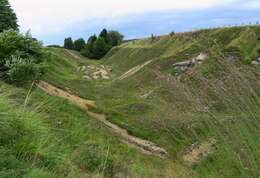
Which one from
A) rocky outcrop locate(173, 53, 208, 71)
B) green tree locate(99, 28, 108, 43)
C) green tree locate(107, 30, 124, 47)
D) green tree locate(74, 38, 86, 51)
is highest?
rocky outcrop locate(173, 53, 208, 71)

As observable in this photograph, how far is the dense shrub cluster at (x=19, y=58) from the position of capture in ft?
45.5

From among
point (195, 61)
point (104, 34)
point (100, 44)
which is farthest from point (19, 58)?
point (104, 34)

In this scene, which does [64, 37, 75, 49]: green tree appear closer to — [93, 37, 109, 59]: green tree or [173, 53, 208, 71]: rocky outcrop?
[93, 37, 109, 59]: green tree

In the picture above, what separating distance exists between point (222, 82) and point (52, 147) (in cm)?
200

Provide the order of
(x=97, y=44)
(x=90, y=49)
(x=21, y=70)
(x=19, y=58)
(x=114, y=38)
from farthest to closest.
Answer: (x=114, y=38), (x=90, y=49), (x=97, y=44), (x=19, y=58), (x=21, y=70)

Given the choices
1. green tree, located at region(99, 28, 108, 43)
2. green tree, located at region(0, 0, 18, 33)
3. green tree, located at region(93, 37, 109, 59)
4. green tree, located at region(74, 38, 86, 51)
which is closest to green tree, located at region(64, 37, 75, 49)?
green tree, located at region(74, 38, 86, 51)

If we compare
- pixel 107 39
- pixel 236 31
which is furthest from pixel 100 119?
pixel 107 39

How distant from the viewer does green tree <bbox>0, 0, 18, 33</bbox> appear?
2219 centimetres

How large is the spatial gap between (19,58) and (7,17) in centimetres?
831

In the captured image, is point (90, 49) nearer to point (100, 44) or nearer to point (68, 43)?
point (100, 44)

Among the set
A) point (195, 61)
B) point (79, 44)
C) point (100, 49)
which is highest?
point (195, 61)

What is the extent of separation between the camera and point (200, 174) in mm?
4383

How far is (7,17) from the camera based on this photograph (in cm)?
2273

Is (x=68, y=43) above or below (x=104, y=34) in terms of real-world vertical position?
below
